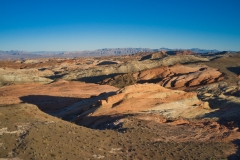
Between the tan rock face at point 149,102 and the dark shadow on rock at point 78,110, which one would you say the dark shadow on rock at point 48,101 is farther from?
the tan rock face at point 149,102

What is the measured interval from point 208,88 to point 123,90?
21275 mm

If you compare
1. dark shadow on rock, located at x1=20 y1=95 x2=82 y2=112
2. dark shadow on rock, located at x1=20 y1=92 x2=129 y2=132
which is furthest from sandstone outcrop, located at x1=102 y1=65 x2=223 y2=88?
dark shadow on rock, located at x1=20 y1=92 x2=129 y2=132

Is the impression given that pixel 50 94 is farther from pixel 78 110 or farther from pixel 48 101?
pixel 78 110

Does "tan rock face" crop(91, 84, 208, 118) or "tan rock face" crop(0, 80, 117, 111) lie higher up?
"tan rock face" crop(91, 84, 208, 118)

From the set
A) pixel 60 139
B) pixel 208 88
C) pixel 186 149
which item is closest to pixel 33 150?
pixel 60 139

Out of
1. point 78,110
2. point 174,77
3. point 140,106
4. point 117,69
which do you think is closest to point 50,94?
point 78,110

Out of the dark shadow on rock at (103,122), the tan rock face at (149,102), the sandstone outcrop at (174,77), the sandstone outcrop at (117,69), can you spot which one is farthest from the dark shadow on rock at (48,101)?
the sandstone outcrop at (117,69)

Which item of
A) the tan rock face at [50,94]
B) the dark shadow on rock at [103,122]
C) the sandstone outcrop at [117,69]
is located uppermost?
the dark shadow on rock at [103,122]

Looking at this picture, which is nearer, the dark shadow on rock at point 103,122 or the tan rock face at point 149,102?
the dark shadow on rock at point 103,122

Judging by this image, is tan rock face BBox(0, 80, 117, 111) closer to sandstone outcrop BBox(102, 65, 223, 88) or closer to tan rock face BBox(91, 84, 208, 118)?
tan rock face BBox(91, 84, 208, 118)

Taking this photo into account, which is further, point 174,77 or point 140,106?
point 174,77

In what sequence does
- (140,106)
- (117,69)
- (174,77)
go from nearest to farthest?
1. (140,106)
2. (174,77)
3. (117,69)

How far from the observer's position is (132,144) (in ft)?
48.0

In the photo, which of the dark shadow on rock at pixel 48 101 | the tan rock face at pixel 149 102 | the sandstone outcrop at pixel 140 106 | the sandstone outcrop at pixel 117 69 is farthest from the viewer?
the sandstone outcrop at pixel 117 69
